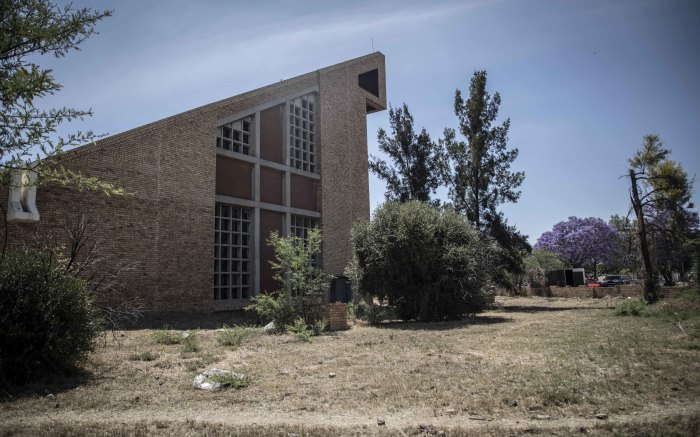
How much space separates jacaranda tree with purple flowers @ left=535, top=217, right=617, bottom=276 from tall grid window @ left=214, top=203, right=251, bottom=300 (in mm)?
46624

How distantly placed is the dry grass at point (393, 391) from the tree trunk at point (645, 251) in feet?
28.6

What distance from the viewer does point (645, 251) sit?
18391 mm

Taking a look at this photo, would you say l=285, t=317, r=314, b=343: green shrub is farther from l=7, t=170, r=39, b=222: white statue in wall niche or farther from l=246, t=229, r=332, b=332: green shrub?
l=7, t=170, r=39, b=222: white statue in wall niche

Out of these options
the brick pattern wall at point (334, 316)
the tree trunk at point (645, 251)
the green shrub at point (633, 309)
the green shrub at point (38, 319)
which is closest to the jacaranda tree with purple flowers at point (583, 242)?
the tree trunk at point (645, 251)

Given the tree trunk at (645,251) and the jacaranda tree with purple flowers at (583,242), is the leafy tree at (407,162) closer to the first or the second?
the tree trunk at (645,251)

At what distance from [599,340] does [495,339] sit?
213 centimetres

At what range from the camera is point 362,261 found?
1712 cm

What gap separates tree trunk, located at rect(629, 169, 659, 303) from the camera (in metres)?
17.6

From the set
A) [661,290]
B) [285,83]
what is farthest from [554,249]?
[285,83]

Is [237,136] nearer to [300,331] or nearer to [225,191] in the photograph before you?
[225,191]

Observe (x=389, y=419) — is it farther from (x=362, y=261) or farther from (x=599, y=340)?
(x=362, y=261)

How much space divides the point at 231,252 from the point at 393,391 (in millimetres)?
15466

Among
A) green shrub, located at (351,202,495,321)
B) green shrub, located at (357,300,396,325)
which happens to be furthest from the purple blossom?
green shrub, located at (357,300,396,325)

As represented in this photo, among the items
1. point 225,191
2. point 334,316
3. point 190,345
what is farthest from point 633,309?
point 225,191
